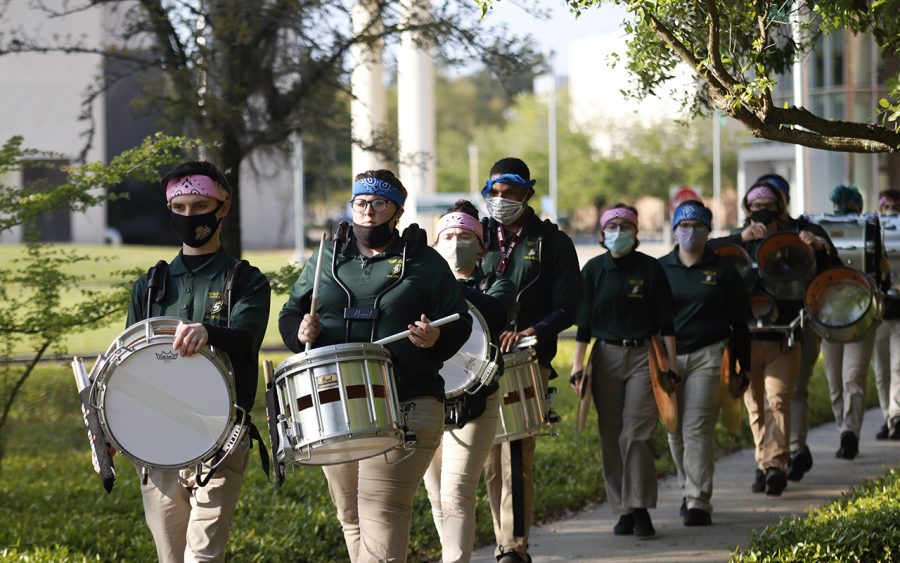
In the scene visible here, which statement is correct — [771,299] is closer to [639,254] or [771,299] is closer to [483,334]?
[639,254]

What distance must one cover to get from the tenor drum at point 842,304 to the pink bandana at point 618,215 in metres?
2.14

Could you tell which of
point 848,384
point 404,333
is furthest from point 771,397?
point 404,333

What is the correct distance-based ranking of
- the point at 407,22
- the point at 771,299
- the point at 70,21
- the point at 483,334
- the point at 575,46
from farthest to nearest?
the point at 575,46, the point at 70,21, the point at 407,22, the point at 771,299, the point at 483,334

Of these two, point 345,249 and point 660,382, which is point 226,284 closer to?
point 345,249

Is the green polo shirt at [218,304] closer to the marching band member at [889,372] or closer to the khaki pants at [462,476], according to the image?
the khaki pants at [462,476]

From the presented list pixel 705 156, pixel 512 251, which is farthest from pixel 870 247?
pixel 705 156

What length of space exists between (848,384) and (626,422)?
3947 millimetres

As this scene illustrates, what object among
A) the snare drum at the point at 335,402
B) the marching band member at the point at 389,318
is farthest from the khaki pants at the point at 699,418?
the snare drum at the point at 335,402

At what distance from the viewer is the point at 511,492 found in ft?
26.4

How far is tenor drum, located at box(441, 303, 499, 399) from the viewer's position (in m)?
7.01

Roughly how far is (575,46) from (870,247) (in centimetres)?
8770

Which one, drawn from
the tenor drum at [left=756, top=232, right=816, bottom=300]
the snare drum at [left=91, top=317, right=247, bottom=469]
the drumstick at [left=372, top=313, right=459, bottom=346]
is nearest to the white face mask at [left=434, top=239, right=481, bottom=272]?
→ the drumstick at [left=372, top=313, right=459, bottom=346]

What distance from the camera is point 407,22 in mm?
14250

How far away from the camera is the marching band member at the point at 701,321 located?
9.74 meters
